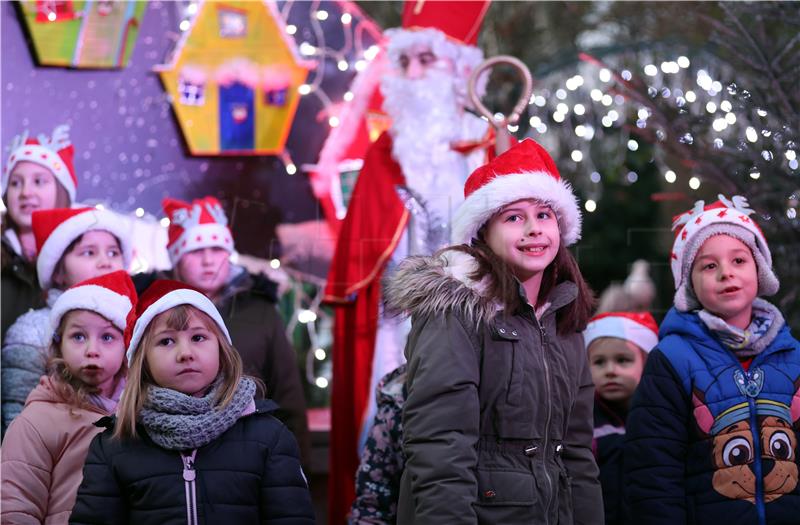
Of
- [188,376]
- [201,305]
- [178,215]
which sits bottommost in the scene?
[188,376]

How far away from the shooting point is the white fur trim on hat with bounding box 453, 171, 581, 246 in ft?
9.96

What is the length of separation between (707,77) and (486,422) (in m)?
2.44

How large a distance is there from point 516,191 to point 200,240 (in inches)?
67.4

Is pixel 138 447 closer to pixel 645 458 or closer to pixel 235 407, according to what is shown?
pixel 235 407

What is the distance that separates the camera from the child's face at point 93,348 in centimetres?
340

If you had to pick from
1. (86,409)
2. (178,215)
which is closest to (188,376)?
(86,409)

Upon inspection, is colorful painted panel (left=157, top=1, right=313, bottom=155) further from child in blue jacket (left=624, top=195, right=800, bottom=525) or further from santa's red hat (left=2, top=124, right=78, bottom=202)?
child in blue jacket (left=624, top=195, right=800, bottom=525)

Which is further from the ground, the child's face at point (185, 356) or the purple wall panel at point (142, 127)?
the purple wall panel at point (142, 127)

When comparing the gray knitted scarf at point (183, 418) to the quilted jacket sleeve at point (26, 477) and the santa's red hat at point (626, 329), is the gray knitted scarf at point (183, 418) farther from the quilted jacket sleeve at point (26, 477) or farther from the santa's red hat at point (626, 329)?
the santa's red hat at point (626, 329)

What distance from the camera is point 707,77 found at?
4680mm

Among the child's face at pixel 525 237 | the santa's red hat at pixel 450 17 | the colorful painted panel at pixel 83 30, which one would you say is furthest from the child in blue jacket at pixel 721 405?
the colorful painted panel at pixel 83 30

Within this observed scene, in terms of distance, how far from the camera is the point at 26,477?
3215mm

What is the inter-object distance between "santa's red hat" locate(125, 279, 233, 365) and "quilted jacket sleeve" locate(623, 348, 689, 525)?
1229mm

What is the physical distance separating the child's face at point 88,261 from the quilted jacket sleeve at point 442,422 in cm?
159
